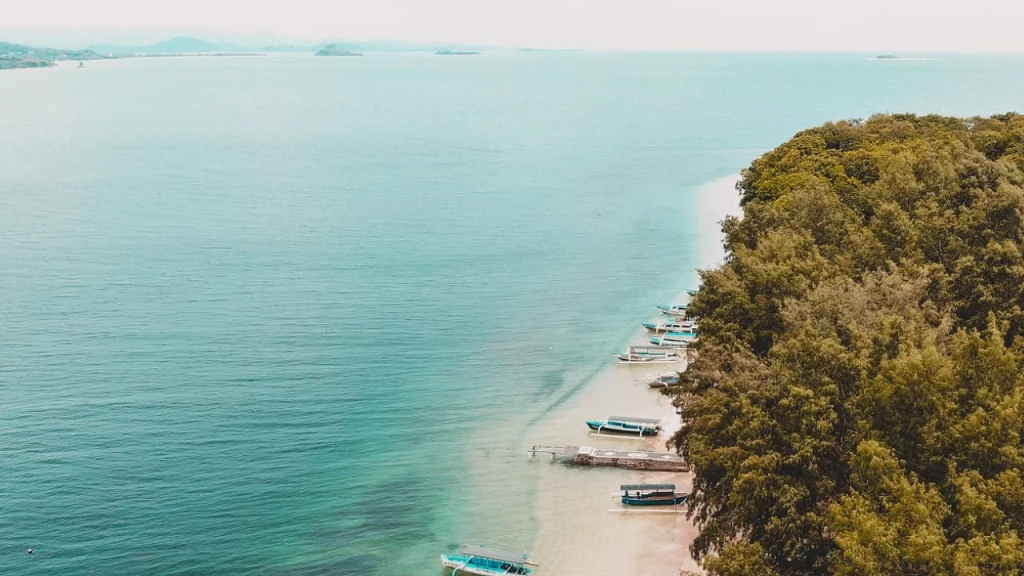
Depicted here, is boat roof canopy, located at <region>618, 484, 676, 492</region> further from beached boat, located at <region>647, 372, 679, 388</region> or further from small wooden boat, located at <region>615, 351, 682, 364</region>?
small wooden boat, located at <region>615, 351, 682, 364</region>

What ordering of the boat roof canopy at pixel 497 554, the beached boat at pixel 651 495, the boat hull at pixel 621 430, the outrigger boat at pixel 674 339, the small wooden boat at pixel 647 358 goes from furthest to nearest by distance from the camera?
the outrigger boat at pixel 674 339, the small wooden boat at pixel 647 358, the boat hull at pixel 621 430, the beached boat at pixel 651 495, the boat roof canopy at pixel 497 554

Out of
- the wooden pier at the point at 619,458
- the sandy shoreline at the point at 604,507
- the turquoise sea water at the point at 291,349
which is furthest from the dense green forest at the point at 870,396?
the turquoise sea water at the point at 291,349

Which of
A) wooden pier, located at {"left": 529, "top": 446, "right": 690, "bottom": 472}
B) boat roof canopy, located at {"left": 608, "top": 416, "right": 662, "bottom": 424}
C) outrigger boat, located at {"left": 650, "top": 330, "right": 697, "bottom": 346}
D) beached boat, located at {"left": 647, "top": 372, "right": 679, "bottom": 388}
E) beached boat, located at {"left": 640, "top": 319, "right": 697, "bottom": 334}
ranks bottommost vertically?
wooden pier, located at {"left": 529, "top": 446, "right": 690, "bottom": 472}

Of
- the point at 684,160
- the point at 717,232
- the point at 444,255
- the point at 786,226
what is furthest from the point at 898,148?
the point at 684,160

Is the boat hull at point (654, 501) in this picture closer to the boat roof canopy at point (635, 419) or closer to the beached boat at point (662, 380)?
the boat roof canopy at point (635, 419)

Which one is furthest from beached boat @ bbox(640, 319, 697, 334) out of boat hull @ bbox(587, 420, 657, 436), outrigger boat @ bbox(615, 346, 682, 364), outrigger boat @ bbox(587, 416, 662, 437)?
boat hull @ bbox(587, 420, 657, 436)
